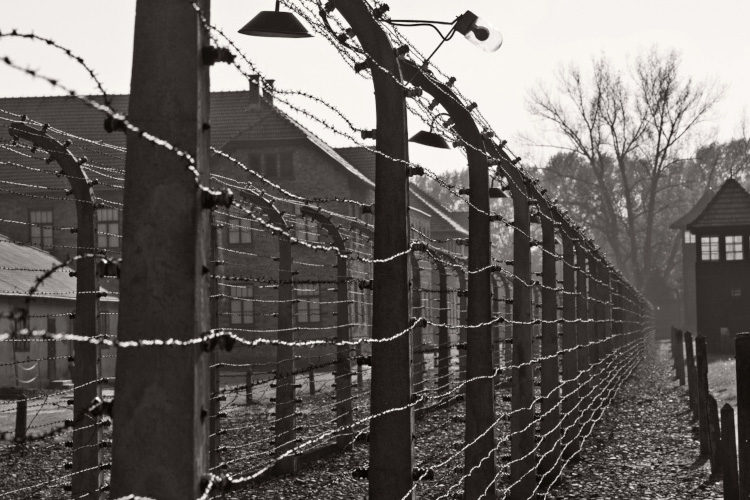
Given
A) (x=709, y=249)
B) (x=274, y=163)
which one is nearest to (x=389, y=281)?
(x=274, y=163)

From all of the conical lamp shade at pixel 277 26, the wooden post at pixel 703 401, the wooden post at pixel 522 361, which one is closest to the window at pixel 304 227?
the conical lamp shade at pixel 277 26

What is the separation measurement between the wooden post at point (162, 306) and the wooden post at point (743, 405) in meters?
4.01

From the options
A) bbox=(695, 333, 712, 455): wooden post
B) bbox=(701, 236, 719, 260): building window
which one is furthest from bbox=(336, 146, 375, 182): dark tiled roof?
bbox=(695, 333, 712, 455): wooden post

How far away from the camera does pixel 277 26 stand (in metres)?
4.93

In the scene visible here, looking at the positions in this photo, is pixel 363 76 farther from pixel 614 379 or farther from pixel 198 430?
pixel 614 379

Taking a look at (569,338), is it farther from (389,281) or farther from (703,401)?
(389,281)

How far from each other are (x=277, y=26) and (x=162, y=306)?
2.75m

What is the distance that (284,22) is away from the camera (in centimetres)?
493

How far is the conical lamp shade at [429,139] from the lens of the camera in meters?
5.98

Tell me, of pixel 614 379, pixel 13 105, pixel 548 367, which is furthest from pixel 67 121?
pixel 548 367

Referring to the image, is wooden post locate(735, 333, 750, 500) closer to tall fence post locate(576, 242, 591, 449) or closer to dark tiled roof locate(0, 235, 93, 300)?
tall fence post locate(576, 242, 591, 449)

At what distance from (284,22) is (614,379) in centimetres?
1460

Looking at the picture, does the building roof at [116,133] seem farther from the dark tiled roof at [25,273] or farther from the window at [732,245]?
the window at [732,245]

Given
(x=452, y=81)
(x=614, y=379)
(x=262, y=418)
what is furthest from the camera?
(x=614, y=379)
